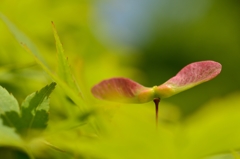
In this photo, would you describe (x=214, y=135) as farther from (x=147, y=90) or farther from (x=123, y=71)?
(x=123, y=71)

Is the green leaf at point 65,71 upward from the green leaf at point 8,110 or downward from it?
upward

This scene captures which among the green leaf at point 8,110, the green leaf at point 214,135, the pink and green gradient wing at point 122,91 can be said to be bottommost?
the green leaf at point 214,135

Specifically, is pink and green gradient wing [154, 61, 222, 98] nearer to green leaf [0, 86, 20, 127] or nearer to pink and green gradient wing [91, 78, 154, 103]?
pink and green gradient wing [91, 78, 154, 103]

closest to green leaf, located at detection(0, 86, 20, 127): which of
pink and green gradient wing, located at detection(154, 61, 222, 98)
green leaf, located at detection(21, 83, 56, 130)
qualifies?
green leaf, located at detection(21, 83, 56, 130)

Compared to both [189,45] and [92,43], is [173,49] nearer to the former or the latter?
[189,45]

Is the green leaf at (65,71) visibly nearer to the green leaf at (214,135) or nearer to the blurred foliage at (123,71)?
the blurred foliage at (123,71)

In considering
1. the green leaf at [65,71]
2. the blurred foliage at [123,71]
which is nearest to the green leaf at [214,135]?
the blurred foliage at [123,71]
